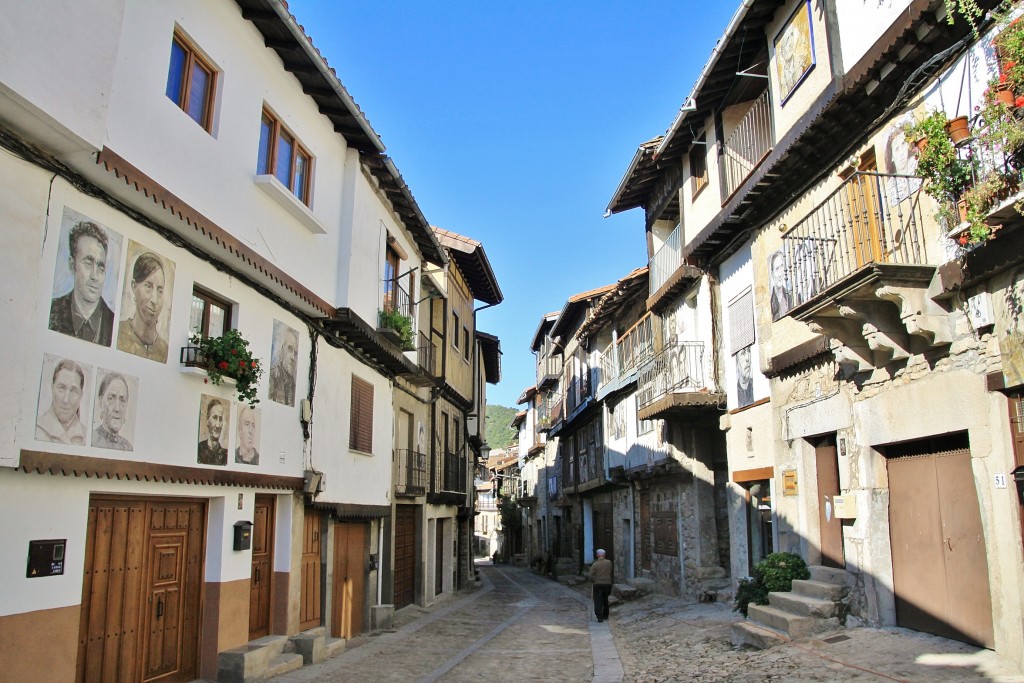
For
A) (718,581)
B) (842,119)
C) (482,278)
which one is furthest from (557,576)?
(842,119)

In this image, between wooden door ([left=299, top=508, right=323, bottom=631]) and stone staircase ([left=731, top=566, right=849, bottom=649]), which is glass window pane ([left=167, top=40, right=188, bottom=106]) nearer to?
wooden door ([left=299, top=508, right=323, bottom=631])

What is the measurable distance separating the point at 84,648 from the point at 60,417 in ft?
7.34

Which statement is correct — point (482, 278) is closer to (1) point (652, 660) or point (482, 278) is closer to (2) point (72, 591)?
(1) point (652, 660)

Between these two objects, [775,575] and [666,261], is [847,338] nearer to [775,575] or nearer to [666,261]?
[775,575]

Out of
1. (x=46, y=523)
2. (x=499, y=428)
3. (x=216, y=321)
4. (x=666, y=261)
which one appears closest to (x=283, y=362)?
(x=216, y=321)

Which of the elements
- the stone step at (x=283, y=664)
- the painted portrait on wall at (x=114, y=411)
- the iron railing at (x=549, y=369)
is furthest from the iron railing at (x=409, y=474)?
the iron railing at (x=549, y=369)

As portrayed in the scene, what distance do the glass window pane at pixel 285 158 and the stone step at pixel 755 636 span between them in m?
8.69

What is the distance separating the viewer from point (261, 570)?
10133 mm

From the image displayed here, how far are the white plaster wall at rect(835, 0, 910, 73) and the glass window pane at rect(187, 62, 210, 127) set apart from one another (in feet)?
25.5

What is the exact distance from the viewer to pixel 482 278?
24.7 m

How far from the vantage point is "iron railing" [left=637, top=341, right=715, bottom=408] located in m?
15.1

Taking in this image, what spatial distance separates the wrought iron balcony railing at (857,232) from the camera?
821 cm

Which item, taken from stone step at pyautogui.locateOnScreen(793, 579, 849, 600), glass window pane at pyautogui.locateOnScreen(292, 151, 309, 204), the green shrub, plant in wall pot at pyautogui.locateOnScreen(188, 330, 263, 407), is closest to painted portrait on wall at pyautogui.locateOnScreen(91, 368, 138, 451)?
plant in wall pot at pyautogui.locateOnScreen(188, 330, 263, 407)

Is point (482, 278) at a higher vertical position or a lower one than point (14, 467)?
higher
